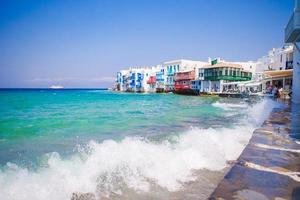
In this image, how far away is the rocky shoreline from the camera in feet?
10.0

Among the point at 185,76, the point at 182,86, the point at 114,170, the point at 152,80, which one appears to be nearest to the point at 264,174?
the point at 114,170

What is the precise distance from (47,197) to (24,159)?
2.51 m

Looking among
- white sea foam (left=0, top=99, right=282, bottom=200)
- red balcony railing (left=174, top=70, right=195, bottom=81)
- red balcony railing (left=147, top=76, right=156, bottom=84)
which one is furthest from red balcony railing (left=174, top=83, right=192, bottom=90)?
white sea foam (left=0, top=99, right=282, bottom=200)

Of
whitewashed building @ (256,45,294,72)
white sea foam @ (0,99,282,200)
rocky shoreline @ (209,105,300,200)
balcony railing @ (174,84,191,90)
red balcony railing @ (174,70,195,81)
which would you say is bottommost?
white sea foam @ (0,99,282,200)

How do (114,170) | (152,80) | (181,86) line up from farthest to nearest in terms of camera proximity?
(152,80) < (181,86) < (114,170)

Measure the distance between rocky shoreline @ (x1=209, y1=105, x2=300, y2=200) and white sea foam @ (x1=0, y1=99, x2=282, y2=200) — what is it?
86 centimetres

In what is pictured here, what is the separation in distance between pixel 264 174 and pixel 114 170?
297cm

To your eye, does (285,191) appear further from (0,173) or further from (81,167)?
(0,173)

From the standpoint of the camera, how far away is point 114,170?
17.2ft

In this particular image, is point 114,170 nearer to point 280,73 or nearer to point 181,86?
point 280,73

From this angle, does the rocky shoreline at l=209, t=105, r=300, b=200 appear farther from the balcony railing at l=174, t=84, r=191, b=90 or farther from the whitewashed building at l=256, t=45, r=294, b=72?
the balcony railing at l=174, t=84, r=191, b=90

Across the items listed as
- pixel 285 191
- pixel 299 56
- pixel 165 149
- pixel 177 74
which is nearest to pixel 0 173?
pixel 165 149

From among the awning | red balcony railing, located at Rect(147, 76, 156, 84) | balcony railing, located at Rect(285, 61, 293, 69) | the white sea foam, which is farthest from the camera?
red balcony railing, located at Rect(147, 76, 156, 84)

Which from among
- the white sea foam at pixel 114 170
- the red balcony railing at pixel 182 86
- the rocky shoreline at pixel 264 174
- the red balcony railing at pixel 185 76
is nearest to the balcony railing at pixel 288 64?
the red balcony railing at pixel 185 76
